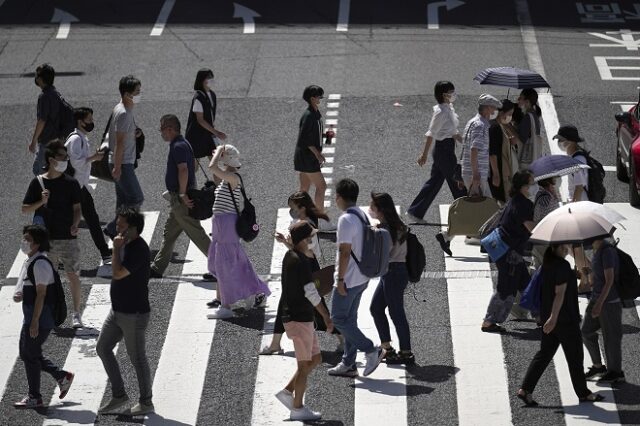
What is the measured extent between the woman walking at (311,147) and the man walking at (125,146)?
1988mm

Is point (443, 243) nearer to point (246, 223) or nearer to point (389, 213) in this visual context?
point (246, 223)

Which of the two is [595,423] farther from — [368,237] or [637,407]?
[368,237]

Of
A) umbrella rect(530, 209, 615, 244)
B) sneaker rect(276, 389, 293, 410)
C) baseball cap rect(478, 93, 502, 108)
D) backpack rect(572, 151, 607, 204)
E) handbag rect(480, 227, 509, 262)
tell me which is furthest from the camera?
baseball cap rect(478, 93, 502, 108)

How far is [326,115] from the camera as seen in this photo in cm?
2303

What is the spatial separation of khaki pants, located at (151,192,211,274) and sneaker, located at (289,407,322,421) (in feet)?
12.9

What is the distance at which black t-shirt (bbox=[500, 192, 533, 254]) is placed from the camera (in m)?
15.1

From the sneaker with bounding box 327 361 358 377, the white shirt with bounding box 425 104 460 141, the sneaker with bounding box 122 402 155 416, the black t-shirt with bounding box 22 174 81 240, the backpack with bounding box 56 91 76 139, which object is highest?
the backpack with bounding box 56 91 76 139

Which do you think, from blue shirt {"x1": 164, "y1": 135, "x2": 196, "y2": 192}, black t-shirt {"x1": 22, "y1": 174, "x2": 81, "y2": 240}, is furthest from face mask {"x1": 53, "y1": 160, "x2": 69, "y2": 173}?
blue shirt {"x1": 164, "y1": 135, "x2": 196, "y2": 192}

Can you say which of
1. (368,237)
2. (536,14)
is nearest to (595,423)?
(368,237)

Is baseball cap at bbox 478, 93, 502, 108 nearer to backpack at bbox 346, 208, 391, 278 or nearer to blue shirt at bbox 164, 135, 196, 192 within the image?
blue shirt at bbox 164, 135, 196, 192

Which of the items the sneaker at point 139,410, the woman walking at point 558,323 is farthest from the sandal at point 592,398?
the sneaker at point 139,410

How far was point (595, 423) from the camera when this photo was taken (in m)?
13.5

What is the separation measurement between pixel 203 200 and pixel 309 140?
219 centimetres

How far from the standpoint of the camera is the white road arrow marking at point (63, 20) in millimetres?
27792
